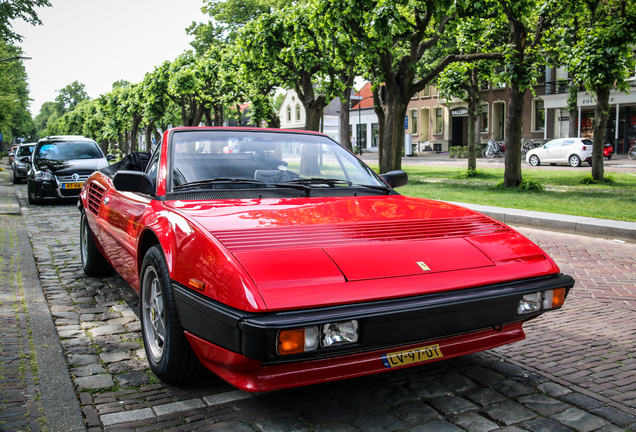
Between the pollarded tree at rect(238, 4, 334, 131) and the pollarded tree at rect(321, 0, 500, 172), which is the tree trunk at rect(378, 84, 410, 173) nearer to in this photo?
the pollarded tree at rect(321, 0, 500, 172)

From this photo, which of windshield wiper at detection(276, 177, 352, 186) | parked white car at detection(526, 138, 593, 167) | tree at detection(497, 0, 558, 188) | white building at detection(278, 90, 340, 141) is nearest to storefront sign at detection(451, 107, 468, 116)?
parked white car at detection(526, 138, 593, 167)

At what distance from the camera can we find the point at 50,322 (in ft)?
14.1

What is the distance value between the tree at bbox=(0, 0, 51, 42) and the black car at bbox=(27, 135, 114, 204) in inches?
882

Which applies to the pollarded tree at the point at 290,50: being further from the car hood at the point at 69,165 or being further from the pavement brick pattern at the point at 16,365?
the pavement brick pattern at the point at 16,365

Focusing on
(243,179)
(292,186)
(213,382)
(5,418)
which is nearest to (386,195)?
(292,186)

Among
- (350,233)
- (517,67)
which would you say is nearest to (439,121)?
(517,67)

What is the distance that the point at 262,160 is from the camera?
3996 mm

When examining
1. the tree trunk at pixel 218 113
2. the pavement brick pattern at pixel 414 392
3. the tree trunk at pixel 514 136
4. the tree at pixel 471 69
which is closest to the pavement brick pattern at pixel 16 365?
the pavement brick pattern at pixel 414 392

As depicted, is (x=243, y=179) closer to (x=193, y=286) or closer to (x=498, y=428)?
(x=193, y=286)

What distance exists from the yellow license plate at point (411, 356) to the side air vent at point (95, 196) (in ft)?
11.6

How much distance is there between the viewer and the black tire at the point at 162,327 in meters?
2.87

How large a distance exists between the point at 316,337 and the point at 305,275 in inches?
10.5

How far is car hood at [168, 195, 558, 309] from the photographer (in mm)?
2400

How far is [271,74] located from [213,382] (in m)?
20.4
